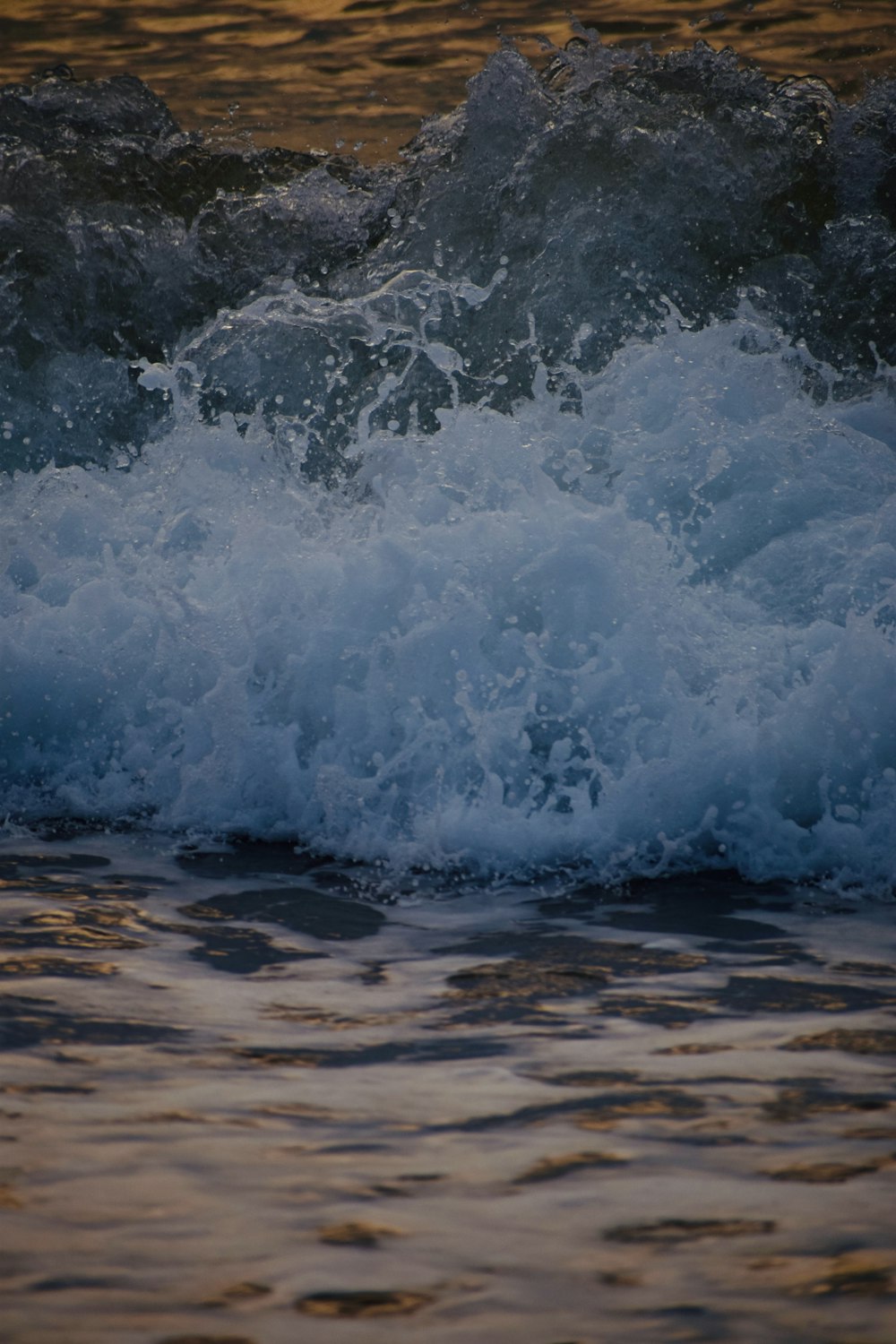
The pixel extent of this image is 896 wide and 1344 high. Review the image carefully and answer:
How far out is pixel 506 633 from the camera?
4418 mm

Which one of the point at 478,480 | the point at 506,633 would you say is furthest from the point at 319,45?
the point at 506,633

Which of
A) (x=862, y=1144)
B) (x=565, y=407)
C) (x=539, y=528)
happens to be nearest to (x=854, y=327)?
(x=565, y=407)

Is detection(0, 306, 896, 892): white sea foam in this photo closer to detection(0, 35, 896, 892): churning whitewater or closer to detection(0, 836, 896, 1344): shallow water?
detection(0, 35, 896, 892): churning whitewater

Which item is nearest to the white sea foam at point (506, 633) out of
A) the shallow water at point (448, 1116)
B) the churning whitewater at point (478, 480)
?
the churning whitewater at point (478, 480)

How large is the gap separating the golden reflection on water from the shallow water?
16.6 feet

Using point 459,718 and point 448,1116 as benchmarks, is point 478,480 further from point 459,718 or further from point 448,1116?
point 448,1116

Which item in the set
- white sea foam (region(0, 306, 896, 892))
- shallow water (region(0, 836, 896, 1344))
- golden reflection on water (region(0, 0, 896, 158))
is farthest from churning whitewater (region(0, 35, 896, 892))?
shallow water (region(0, 836, 896, 1344))

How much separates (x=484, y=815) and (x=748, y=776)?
0.74 m

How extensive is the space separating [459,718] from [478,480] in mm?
875

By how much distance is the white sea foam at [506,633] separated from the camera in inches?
157

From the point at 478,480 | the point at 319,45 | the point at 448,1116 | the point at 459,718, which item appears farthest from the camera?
the point at 319,45

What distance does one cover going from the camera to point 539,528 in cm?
455

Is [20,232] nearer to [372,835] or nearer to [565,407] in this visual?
[565,407]

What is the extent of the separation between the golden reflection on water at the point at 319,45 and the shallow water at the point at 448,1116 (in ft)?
16.6
